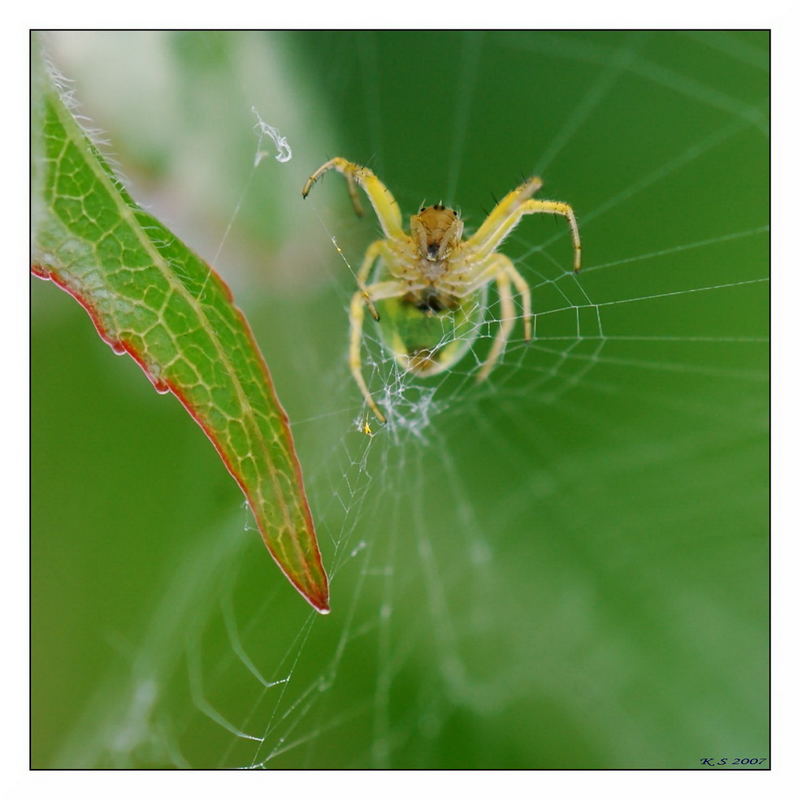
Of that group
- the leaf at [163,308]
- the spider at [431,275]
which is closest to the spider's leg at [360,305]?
the spider at [431,275]

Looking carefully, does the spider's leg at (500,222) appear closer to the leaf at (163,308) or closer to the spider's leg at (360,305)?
the spider's leg at (360,305)

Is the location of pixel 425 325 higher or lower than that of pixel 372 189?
lower

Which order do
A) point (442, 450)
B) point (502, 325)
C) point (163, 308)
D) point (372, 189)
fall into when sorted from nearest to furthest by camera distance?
point (163, 308) → point (372, 189) → point (502, 325) → point (442, 450)

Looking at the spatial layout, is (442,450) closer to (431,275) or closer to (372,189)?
(431,275)

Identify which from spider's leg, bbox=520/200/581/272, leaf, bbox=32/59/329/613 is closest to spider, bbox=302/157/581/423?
spider's leg, bbox=520/200/581/272

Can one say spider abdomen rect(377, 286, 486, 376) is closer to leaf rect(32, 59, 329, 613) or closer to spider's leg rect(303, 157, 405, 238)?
spider's leg rect(303, 157, 405, 238)

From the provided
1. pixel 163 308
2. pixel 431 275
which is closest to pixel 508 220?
pixel 431 275
